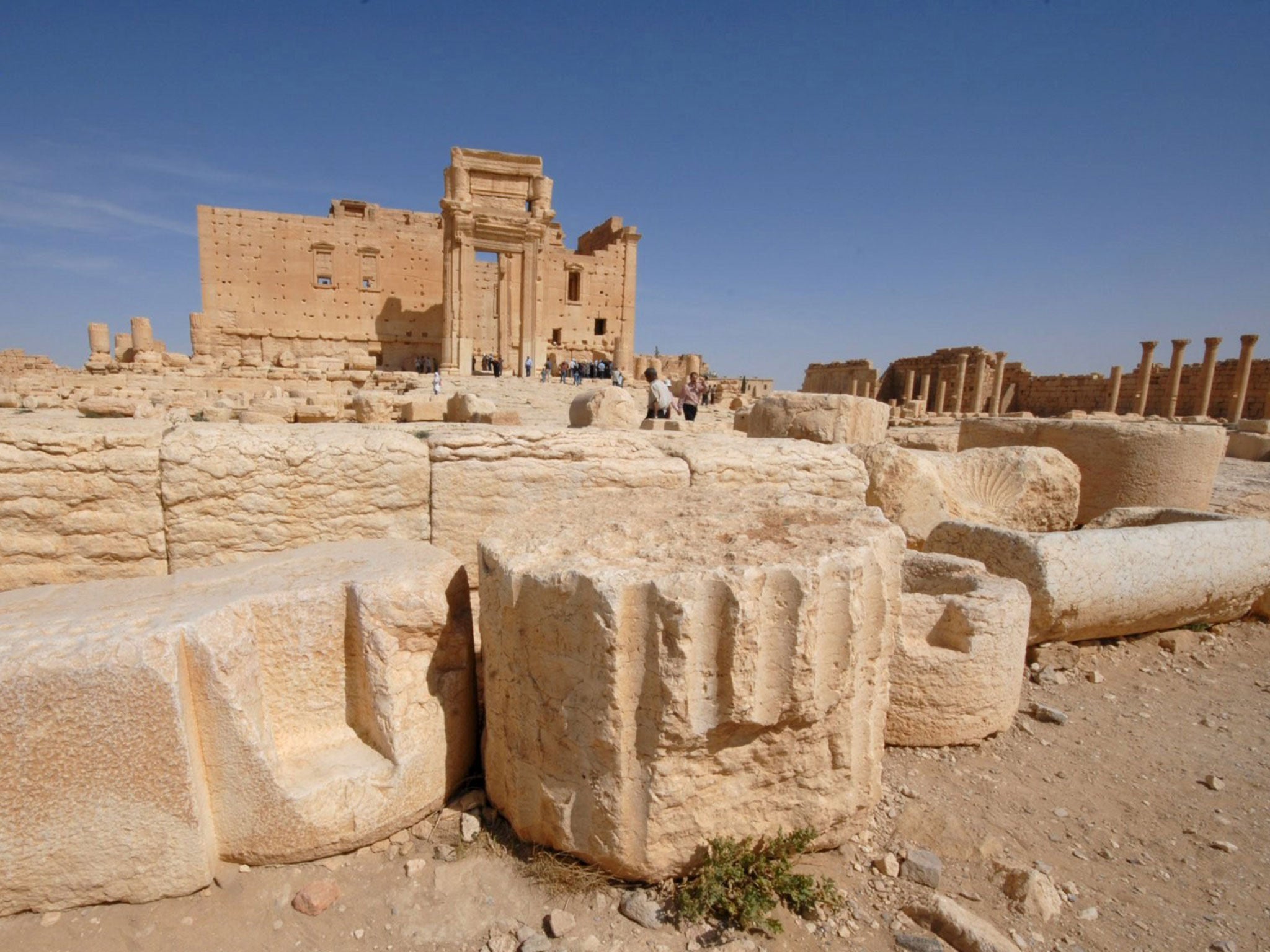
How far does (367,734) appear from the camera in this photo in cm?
207

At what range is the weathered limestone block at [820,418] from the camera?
17.4 feet

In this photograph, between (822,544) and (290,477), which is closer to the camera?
(822,544)

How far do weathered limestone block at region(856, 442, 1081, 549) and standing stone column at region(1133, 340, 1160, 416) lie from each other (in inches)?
895

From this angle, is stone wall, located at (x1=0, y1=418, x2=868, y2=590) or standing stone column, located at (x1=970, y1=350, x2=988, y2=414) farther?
standing stone column, located at (x1=970, y1=350, x2=988, y2=414)

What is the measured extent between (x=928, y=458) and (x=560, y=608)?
4.22m

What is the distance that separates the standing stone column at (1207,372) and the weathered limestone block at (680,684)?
2647 cm

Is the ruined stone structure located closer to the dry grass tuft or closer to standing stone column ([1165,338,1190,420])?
standing stone column ([1165,338,1190,420])

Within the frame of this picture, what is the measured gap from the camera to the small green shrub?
1737 mm

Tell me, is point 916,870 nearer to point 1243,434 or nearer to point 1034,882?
point 1034,882

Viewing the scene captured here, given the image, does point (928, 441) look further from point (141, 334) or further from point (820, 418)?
point (141, 334)

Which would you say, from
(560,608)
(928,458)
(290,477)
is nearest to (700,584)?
(560,608)

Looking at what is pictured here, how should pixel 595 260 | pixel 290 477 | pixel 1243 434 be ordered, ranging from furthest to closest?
pixel 595 260, pixel 1243 434, pixel 290 477

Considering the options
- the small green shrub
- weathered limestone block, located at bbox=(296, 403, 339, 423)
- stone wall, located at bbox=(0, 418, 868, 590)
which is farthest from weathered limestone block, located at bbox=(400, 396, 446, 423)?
the small green shrub

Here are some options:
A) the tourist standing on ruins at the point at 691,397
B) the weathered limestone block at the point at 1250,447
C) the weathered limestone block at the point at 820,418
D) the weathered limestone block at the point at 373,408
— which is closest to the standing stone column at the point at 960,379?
the weathered limestone block at the point at 1250,447
